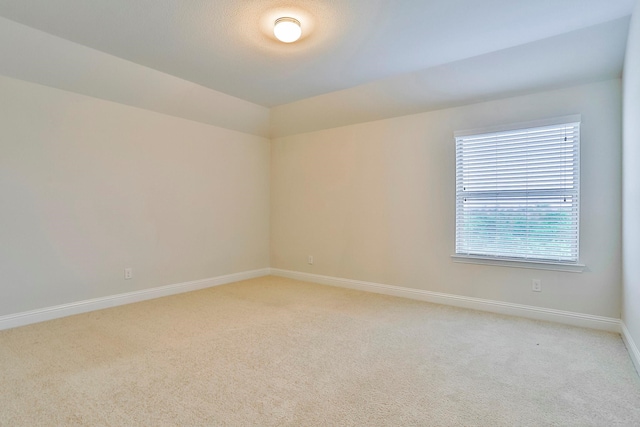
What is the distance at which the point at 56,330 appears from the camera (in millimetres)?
2879

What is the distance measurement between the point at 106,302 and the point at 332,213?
2899mm

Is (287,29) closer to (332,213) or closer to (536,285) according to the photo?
(332,213)

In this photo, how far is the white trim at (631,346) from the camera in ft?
7.17

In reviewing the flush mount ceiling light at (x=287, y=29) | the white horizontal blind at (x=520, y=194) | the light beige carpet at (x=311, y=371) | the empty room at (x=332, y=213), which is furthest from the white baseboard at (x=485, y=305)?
the flush mount ceiling light at (x=287, y=29)

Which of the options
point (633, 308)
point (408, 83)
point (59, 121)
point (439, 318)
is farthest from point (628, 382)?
point (59, 121)

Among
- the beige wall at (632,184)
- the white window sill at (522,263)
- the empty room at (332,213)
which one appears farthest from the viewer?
the white window sill at (522,263)

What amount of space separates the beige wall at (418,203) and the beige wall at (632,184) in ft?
0.77

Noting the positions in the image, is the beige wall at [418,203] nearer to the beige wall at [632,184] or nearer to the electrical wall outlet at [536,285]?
the electrical wall outlet at [536,285]

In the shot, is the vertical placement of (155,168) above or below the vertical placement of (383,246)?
above

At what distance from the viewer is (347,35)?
263 cm

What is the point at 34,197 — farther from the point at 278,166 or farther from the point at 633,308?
the point at 633,308

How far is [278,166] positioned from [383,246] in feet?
7.13

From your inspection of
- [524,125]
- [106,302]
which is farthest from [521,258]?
[106,302]

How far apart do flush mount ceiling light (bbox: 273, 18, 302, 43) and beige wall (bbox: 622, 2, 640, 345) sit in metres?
2.16
